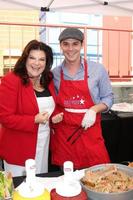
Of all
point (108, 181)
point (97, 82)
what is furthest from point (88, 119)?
point (108, 181)

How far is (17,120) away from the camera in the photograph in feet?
4.22

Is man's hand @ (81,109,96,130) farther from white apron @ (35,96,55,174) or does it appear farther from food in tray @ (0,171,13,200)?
food in tray @ (0,171,13,200)

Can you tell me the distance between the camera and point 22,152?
138cm

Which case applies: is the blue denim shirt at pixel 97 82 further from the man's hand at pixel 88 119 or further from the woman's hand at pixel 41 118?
the woman's hand at pixel 41 118

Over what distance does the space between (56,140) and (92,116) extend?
24 centimetres

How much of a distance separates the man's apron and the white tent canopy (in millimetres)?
1224

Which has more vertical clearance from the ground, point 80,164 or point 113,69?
point 113,69

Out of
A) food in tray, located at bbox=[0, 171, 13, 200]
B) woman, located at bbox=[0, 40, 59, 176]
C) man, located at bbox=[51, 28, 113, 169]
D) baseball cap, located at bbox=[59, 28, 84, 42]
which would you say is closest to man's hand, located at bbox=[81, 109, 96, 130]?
man, located at bbox=[51, 28, 113, 169]

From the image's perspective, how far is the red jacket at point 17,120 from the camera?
4.26 feet

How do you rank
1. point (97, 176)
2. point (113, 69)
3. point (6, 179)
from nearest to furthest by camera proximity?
point (6, 179)
point (97, 176)
point (113, 69)

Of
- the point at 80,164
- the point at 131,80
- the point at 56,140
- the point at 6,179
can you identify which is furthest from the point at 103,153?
the point at 131,80

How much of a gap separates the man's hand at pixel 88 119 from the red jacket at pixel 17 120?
0.75ft

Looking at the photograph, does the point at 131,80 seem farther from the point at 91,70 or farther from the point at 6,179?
the point at 6,179

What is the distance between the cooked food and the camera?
0.84m
